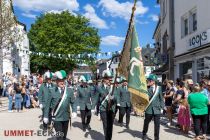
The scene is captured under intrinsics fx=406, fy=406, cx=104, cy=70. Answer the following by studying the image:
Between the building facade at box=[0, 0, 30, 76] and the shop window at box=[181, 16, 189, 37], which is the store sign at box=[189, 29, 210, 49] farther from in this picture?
the building facade at box=[0, 0, 30, 76]

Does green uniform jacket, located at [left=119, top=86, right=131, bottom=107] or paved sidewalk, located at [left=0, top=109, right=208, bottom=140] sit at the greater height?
green uniform jacket, located at [left=119, top=86, right=131, bottom=107]

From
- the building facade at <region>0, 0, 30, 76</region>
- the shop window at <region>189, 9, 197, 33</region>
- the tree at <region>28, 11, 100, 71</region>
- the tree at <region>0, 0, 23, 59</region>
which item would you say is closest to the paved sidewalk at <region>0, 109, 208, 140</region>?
the shop window at <region>189, 9, 197, 33</region>

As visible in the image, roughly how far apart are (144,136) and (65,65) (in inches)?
1787

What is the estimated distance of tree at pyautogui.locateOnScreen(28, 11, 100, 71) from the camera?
56125mm

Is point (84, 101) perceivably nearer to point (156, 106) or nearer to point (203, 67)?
point (156, 106)

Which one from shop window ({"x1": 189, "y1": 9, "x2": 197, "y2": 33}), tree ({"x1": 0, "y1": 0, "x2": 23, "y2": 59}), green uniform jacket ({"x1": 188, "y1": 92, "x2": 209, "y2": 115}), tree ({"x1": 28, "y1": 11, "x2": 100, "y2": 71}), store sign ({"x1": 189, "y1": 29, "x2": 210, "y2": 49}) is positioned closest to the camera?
green uniform jacket ({"x1": 188, "y1": 92, "x2": 209, "y2": 115})

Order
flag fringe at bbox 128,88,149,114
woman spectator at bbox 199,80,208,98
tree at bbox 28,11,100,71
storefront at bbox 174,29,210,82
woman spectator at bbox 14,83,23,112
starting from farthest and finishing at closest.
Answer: tree at bbox 28,11,100,71 → woman spectator at bbox 14,83,23,112 → storefront at bbox 174,29,210,82 → woman spectator at bbox 199,80,208,98 → flag fringe at bbox 128,88,149,114

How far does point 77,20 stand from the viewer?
60531 mm

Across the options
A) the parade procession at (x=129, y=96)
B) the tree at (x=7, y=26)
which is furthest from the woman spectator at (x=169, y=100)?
the tree at (x=7, y=26)

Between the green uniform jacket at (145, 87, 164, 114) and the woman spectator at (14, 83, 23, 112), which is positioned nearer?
the green uniform jacket at (145, 87, 164, 114)

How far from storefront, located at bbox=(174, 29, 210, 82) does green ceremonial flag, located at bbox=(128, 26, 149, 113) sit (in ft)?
26.7

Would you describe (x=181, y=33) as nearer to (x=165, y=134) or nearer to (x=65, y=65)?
(x=165, y=134)

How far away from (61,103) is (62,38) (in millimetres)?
48594

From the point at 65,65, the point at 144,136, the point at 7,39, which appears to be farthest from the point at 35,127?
the point at 65,65
